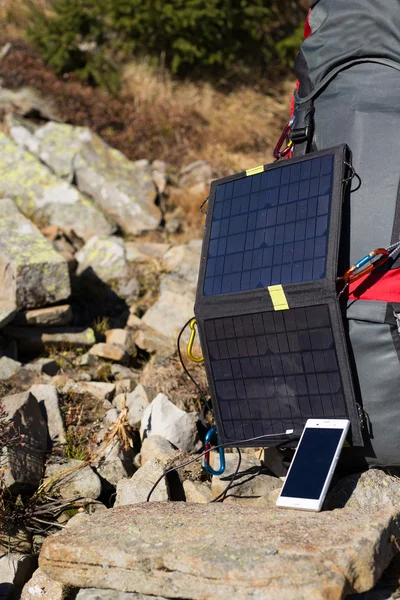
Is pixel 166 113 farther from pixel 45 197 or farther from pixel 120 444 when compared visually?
pixel 120 444

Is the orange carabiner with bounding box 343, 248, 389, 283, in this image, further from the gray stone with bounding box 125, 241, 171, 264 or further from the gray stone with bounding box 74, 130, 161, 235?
the gray stone with bounding box 74, 130, 161, 235

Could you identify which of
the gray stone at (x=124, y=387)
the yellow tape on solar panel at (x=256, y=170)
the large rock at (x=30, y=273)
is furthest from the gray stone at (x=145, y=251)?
the yellow tape on solar panel at (x=256, y=170)

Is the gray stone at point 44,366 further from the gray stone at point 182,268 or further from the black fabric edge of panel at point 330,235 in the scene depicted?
the black fabric edge of panel at point 330,235

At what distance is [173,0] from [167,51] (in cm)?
74

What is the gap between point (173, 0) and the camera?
9.38 m

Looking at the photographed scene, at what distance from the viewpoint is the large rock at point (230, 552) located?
241cm

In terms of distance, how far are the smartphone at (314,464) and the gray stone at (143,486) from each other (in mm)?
736

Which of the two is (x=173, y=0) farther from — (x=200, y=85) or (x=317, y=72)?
(x=317, y=72)

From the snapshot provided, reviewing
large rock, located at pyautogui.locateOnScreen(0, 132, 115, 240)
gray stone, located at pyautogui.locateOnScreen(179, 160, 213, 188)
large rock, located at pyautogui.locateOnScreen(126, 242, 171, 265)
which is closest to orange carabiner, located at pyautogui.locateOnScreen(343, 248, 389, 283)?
large rock, located at pyautogui.locateOnScreen(126, 242, 171, 265)

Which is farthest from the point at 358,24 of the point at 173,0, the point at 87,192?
the point at 173,0

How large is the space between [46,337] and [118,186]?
2.59 meters

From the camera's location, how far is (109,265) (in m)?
6.16

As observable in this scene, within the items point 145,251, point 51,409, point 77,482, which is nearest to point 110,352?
point 51,409

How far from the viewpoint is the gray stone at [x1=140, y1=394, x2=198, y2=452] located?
396cm
